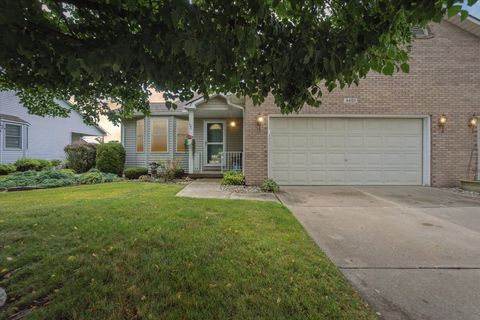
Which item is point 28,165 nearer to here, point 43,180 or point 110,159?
point 43,180

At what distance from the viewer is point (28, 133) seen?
15867 mm

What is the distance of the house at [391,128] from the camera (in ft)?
27.2

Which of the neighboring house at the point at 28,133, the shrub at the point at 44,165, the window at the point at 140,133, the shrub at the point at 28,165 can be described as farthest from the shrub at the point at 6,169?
the window at the point at 140,133

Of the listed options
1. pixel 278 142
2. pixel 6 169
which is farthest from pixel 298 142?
pixel 6 169

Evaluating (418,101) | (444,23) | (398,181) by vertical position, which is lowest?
(398,181)

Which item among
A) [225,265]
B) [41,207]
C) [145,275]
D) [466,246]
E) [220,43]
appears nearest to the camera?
[220,43]

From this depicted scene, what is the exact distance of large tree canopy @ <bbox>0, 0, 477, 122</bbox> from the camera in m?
1.80

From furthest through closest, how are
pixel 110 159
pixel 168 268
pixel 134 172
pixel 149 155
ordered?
pixel 149 155, pixel 110 159, pixel 134 172, pixel 168 268

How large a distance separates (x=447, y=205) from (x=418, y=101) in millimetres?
4408

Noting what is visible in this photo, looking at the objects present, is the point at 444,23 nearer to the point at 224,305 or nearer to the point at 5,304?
the point at 224,305

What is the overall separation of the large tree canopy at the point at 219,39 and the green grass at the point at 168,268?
205cm

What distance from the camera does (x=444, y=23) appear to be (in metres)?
8.40

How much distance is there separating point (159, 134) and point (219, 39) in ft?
35.4

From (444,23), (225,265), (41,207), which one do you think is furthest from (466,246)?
(444,23)
